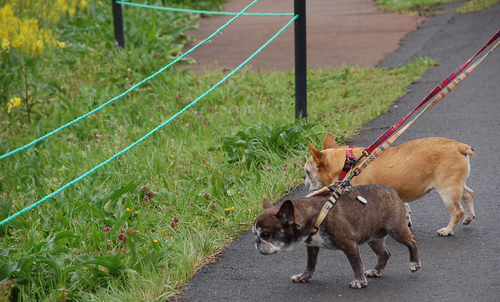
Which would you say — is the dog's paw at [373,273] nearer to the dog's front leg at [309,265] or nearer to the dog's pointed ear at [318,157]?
the dog's front leg at [309,265]

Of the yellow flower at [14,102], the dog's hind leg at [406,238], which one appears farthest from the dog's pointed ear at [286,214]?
the yellow flower at [14,102]

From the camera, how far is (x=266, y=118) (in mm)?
6289

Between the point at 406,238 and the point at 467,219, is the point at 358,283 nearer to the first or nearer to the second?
the point at 406,238

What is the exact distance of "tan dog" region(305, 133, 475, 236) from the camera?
3807mm

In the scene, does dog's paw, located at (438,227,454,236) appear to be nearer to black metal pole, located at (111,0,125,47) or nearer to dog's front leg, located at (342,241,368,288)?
dog's front leg, located at (342,241,368,288)

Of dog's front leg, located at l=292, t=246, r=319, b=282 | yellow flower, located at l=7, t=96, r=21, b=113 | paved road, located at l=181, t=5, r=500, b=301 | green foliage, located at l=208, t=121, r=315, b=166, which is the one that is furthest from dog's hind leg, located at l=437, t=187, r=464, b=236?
yellow flower, located at l=7, t=96, r=21, b=113

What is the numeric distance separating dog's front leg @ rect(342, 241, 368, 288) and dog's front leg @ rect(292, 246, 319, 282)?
0.85ft

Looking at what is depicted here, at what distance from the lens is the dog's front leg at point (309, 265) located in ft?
11.1

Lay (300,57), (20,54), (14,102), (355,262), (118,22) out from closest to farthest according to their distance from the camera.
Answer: (355,262) → (300,57) → (14,102) → (20,54) → (118,22)

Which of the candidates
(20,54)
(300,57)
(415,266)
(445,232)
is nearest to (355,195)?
(415,266)

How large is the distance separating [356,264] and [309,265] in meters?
0.33

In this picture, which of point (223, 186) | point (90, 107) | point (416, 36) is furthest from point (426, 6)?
point (223, 186)

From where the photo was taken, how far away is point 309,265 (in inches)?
135

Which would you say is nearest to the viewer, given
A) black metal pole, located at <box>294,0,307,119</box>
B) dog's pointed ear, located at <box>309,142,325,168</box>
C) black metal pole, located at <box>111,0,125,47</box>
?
dog's pointed ear, located at <box>309,142,325,168</box>
